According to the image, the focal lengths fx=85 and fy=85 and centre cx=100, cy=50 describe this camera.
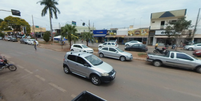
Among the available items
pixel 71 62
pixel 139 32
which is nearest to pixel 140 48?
pixel 139 32

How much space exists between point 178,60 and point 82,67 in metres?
7.57

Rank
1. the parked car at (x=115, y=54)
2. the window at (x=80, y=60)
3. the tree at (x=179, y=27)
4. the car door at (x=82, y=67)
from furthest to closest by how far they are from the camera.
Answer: the tree at (x=179, y=27)
the parked car at (x=115, y=54)
the window at (x=80, y=60)
the car door at (x=82, y=67)

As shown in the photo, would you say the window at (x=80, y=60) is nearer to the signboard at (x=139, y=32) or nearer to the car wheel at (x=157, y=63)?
the car wheel at (x=157, y=63)

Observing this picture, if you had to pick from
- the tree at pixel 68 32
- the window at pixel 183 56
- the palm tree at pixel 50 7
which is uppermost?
the palm tree at pixel 50 7

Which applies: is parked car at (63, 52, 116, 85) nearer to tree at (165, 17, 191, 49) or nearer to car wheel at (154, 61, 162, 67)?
car wheel at (154, 61, 162, 67)

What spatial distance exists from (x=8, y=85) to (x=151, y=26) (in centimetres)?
2855

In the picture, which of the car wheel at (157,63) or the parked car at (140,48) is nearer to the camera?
the car wheel at (157,63)

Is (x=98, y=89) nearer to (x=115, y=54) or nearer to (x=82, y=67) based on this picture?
(x=82, y=67)

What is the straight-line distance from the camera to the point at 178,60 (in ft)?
→ 22.5

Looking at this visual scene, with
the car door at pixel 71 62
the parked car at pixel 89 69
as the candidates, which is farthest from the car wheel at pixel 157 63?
the car door at pixel 71 62

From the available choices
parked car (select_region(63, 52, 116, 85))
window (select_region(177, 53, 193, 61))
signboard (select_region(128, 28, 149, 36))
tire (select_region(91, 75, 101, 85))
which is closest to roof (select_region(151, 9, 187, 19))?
signboard (select_region(128, 28, 149, 36))

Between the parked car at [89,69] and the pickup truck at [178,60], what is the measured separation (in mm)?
5314

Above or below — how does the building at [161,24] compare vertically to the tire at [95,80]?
above

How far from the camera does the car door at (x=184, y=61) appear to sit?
21.5 ft
